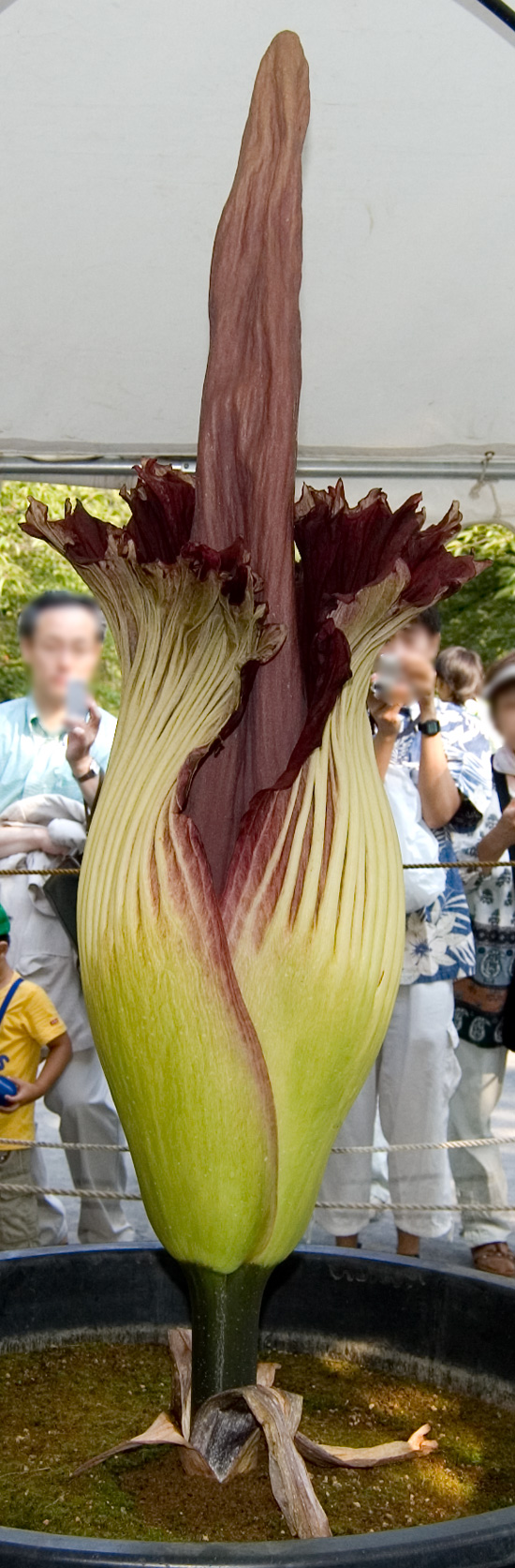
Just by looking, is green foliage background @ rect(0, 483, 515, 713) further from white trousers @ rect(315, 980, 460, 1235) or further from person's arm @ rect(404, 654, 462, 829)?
white trousers @ rect(315, 980, 460, 1235)

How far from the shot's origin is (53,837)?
297cm

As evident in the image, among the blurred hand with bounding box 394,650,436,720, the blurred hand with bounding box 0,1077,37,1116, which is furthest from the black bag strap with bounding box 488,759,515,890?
the blurred hand with bounding box 0,1077,37,1116

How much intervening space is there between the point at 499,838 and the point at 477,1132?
0.80 meters

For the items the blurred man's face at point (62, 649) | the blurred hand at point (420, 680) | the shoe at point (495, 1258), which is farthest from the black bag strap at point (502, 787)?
the blurred man's face at point (62, 649)

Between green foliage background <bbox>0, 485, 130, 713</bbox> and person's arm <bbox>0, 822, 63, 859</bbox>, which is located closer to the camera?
person's arm <bbox>0, 822, 63, 859</bbox>

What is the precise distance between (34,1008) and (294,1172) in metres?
2.05

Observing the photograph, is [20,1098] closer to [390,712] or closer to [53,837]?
[53,837]

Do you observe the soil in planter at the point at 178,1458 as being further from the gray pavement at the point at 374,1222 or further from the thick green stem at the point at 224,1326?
the gray pavement at the point at 374,1222

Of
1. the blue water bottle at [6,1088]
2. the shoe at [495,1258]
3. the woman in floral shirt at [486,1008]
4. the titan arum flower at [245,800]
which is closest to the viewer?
the titan arum flower at [245,800]

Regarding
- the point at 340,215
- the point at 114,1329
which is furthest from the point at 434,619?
the point at 114,1329

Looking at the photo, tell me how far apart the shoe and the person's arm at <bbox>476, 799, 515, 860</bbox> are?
37.6 inches

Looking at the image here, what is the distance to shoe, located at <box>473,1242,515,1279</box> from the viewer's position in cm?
296

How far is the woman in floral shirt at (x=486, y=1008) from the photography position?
3121 mm

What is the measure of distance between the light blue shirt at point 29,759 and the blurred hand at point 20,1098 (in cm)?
78
